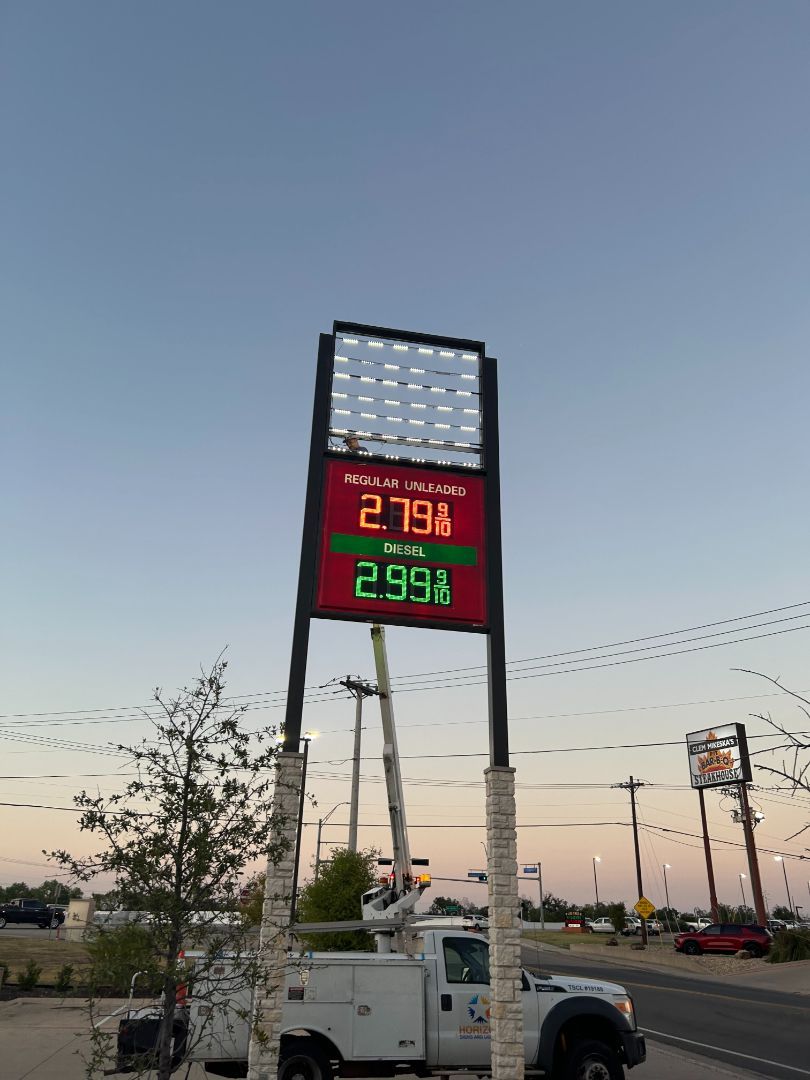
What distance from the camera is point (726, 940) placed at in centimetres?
4209

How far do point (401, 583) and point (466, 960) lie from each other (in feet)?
18.9

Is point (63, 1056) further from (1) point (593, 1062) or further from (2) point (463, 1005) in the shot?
(1) point (593, 1062)

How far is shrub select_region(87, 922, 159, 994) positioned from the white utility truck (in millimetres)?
3745

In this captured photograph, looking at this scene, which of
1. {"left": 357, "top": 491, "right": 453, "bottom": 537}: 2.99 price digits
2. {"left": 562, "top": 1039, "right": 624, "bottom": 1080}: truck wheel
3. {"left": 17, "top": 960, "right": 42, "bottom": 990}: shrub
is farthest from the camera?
{"left": 17, "top": 960, "right": 42, "bottom": 990}: shrub

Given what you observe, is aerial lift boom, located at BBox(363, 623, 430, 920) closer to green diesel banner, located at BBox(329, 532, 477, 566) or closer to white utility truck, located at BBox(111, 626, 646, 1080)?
green diesel banner, located at BBox(329, 532, 477, 566)

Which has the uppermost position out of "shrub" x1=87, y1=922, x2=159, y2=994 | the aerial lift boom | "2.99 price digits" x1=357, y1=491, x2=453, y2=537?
"2.99 price digits" x1=357, y1=491, x2=453, y2=537

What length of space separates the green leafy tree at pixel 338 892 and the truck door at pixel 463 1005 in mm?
13982

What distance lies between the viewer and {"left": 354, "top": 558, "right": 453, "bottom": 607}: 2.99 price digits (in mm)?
12922

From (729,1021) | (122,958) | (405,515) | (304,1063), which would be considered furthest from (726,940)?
(122,958)

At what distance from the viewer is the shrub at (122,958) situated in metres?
6.95

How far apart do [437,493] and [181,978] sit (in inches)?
336

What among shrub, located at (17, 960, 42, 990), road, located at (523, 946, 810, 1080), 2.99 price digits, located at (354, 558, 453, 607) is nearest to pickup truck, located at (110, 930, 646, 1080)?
road, located at (523, 946, 810, 1080)

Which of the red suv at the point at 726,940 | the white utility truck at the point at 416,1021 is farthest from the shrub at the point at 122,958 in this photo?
the red suv at the point at 726,940

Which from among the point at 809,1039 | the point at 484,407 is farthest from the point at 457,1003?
the point at 809,1039
